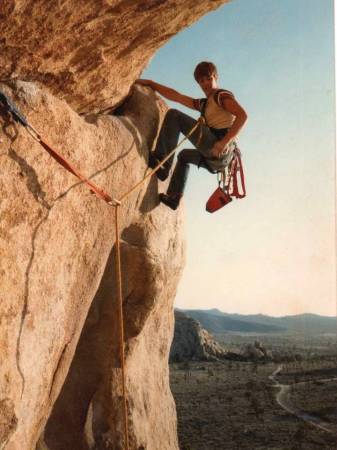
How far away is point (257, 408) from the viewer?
19.3 metres

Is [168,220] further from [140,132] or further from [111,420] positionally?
[111,420]

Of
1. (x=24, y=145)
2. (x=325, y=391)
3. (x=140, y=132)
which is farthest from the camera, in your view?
(x=325, y=391)

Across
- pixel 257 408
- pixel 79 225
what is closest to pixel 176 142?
pixel 79 225

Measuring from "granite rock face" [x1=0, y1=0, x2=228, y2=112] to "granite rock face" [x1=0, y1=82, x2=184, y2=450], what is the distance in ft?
1.10

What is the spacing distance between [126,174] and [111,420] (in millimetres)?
3171

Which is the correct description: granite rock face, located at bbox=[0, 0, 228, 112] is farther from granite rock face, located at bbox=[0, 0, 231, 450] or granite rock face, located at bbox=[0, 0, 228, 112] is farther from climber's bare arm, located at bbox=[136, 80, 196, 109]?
climber's bare arm, located at bbox=[136, 80, 196, 109]

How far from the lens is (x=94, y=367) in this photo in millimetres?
6109

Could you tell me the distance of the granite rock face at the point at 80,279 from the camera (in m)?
3.96

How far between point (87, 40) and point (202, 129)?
188cm

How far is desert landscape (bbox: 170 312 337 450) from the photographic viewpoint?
49.8ft

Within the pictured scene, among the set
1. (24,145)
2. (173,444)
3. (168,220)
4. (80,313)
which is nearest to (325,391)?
(173,444)

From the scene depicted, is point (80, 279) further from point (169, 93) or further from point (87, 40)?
point (169, 93)

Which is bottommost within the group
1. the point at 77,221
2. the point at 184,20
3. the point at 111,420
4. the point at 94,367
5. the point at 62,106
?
the point at 111,420

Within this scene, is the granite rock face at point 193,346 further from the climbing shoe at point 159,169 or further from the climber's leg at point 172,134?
the climber's leg at point 172,134
